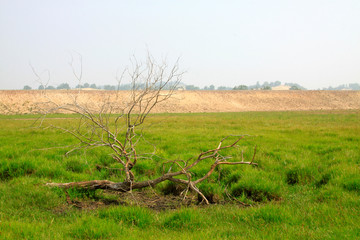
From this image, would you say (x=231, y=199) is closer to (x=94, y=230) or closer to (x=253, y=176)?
(x=253, y=176)

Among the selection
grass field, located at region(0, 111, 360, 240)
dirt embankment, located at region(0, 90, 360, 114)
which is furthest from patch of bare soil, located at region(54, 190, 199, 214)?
dirt embankment, located at region(0, 90, 360, 114)

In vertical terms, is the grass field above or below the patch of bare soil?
above

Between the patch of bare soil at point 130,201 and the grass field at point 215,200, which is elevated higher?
the grass field at point 215,200

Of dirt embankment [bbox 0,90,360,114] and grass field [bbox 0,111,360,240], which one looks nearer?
grass field [bbox 0,111,360,240]

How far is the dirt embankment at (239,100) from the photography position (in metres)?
51.2

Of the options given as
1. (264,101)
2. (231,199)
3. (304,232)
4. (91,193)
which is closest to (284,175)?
(231,199)

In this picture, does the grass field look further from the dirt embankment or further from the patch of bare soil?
the dirt embankment

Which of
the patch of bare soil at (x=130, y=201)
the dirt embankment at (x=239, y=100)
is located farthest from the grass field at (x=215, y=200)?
the dirt embankment at (x=239, y=100)

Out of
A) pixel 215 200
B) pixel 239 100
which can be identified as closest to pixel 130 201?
pixel 215 200

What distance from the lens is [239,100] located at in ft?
207

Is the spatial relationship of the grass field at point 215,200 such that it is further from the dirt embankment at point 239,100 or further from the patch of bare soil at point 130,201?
the dirt embankment at point 239,100

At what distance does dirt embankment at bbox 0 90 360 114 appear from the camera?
2018 inches

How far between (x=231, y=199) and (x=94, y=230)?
8.64 feet

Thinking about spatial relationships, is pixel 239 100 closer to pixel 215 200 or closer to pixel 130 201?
pixel 215 200
